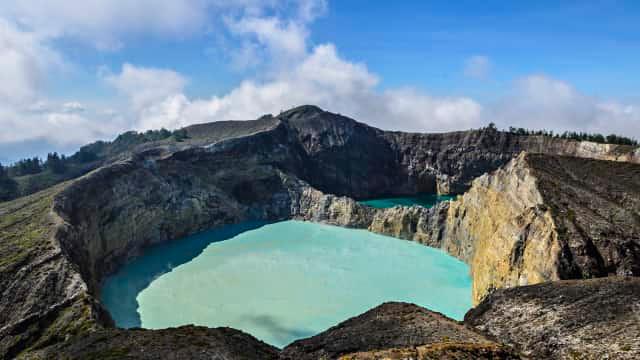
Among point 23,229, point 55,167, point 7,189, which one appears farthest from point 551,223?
point 55,167

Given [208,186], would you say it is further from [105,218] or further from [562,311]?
[562,311]

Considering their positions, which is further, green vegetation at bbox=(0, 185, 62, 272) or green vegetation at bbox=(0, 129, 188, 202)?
green vegetation at bbox=(0, 129, 188, 202)

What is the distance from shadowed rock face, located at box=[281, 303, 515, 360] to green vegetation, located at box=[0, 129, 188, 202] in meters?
50.6

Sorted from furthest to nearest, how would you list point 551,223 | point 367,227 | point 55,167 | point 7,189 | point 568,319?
1. point 55,167
2. point 7,189
3. point 367,227
4. point 551,223
5. point 568,319

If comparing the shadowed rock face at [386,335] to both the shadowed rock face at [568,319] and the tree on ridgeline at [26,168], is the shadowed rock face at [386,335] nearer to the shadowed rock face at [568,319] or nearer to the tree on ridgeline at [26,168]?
the shadowed rock face at [568,319]

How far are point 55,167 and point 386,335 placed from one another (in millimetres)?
66192

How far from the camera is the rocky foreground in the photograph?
15.9 m

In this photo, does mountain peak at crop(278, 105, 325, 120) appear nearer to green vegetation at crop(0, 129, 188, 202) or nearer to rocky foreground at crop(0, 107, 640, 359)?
rocky foreground at crop(0, 107, 640, 359)

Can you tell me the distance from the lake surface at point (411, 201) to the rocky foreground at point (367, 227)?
1.97 m

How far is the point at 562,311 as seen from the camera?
17.6m

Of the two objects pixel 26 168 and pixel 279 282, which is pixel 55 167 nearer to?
pixel 26 168

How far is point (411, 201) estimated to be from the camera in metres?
74.1

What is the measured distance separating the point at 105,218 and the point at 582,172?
37074mm

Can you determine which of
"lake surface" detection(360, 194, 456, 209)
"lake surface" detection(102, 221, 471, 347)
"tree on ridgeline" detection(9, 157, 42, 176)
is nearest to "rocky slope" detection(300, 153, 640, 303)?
"lake surface" detection(102, 221, 471, 347)
